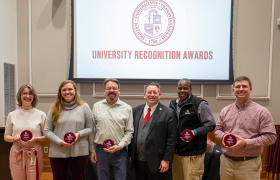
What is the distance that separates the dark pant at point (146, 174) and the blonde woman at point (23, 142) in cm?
106

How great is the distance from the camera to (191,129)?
2.07m

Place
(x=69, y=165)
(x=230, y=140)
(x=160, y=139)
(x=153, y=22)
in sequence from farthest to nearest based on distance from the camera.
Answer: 1. (x=153, y=22)
2. (x=69, y=165)
3. (x=160, y=139)
4. (x=230, y=140)

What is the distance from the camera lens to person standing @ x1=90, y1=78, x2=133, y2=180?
6.51 ft

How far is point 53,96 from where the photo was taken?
12.0 feet

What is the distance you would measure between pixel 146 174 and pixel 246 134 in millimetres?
1062

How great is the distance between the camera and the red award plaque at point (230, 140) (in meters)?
1.81

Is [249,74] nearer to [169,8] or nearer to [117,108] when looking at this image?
[169,8]

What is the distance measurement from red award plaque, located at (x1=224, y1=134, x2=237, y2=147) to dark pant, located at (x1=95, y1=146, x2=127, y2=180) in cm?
102

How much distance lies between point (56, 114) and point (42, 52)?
82.6 inches

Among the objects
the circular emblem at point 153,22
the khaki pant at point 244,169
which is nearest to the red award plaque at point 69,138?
the khaki pant at point 244,169

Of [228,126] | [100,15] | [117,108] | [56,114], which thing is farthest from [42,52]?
[228,126]

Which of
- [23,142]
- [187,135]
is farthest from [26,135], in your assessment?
[187,135]

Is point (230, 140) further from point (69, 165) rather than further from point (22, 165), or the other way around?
point (22, 165)

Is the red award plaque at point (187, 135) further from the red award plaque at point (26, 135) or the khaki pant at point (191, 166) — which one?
the red award plaque at point (26, 135)
